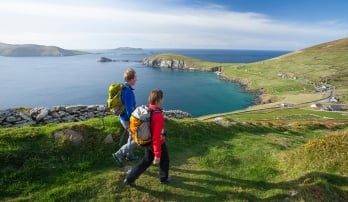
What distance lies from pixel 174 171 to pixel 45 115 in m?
9.57

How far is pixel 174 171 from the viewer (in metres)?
11.4

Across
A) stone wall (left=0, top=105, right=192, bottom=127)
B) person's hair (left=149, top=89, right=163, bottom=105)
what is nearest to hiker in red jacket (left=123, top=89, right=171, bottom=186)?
person's hair (left=149, top=89, right=163, bottom=105)

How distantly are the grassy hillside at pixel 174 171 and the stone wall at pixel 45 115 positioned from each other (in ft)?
14.2

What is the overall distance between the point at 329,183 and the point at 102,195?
28.3 ft

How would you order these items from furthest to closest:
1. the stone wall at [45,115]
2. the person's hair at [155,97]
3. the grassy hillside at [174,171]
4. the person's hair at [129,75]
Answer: the stone wall at [45,115] < the person's hair at [129,75] < the grassy hillside at [174,171] < the person's hair at [155,97]

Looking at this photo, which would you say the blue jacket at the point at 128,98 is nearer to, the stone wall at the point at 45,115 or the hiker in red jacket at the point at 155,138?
the hiker in red jacket at the point at 155,138

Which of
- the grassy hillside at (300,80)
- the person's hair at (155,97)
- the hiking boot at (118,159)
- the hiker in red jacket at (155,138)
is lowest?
the grassy hillside at (300,80)

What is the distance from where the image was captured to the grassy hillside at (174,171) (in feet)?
31.5

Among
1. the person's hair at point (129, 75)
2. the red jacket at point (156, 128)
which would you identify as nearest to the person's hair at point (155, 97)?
the red jacket at point (156, 128)

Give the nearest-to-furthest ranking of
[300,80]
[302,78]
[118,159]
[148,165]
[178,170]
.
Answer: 1. [148,165]
2. [118,159]
3. [178,170]
4. [300,80]
5. [302,78]

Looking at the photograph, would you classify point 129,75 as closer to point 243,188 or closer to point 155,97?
point 155,97

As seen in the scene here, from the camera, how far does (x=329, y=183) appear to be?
1123 cm

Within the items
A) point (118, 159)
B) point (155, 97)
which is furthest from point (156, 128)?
point (118, 159)

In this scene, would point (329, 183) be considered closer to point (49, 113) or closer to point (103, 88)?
point (49, 113)
